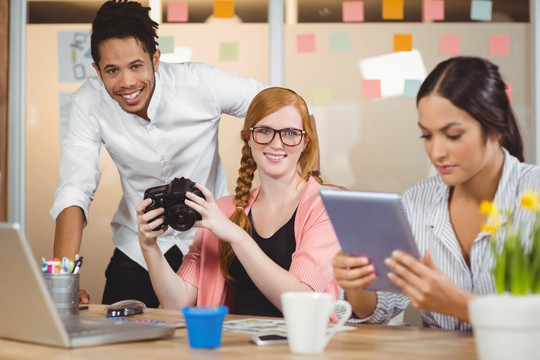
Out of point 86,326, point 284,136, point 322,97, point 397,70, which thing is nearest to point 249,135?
point 284,136

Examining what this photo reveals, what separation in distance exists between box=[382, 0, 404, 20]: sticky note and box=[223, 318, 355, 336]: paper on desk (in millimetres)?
2380

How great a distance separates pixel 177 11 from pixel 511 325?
3.07m

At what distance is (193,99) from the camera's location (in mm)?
2783

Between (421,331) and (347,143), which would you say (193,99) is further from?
(421,331)

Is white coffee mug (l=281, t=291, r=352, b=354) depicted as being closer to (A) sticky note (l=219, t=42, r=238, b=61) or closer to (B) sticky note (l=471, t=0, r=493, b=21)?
(A) sticky note (l=219, t=42, r=238, b=61)

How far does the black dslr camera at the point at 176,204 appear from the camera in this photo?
77.4 inches

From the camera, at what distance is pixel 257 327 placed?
1562 millimetres

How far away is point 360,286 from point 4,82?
297 cm

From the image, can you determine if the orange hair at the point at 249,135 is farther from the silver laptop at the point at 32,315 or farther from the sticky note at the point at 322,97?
the sticky note at the point at 322,97

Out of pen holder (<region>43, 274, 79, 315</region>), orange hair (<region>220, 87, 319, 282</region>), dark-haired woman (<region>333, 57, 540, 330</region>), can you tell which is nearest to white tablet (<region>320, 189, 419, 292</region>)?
dark-haired woman (<region>333, 57, 540, 330</region>)

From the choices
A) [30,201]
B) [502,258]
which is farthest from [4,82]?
[502,258]

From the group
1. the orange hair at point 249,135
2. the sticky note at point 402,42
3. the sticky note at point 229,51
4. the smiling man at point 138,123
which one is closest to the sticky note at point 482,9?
the sticky note at point 402,42

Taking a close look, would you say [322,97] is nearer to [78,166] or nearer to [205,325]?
[78,166]

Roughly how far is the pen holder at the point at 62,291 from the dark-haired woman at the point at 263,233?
304 millimetres
